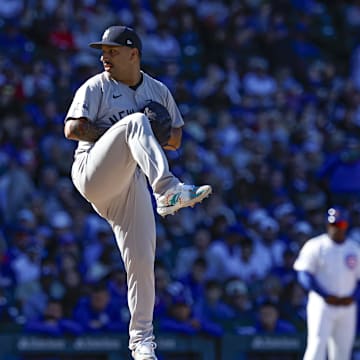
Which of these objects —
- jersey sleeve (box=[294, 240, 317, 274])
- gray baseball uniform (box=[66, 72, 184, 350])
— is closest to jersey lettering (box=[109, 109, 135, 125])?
gray baseball uniform (box=[66, 72, 184, 350])

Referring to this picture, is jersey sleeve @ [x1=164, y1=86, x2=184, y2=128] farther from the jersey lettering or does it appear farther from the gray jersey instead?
the jersey lettering

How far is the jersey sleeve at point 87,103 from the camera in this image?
23.3 ft

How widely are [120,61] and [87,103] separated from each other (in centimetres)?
38

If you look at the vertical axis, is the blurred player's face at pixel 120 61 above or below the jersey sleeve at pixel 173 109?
above

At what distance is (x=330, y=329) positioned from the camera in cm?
1102

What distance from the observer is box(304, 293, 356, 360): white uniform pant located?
10.9 meters

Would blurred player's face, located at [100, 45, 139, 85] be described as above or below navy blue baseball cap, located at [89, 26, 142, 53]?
below

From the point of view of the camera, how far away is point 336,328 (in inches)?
440

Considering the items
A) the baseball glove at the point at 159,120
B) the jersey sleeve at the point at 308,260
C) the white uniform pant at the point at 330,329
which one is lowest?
the white uniform pant at the point at 330,329

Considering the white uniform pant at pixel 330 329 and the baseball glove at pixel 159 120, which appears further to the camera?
the white uniform pant at pixel 330 329

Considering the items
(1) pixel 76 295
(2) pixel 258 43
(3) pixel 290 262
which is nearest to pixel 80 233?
(1) pixel 76 295

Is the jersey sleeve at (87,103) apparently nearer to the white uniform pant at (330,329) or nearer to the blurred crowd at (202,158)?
the blurred crowd at (202,158)

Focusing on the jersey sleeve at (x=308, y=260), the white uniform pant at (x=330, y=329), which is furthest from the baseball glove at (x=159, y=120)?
the white uniform pant at (x=330, y=329)

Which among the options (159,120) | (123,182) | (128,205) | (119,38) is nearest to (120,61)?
(119,38)
